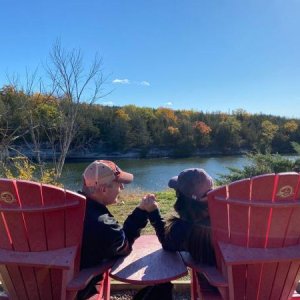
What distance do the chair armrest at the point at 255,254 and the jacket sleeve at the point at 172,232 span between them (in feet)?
0.94

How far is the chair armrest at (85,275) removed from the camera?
1.80 m

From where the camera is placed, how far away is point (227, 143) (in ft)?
186

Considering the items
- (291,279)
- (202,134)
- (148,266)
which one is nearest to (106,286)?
(148,266)

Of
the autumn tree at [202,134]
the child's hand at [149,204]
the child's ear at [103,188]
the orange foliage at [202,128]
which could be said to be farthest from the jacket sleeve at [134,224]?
the orange foliage at [202,128]

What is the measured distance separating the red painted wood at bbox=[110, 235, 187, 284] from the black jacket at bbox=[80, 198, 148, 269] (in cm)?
9

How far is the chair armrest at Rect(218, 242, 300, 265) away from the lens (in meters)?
1.77

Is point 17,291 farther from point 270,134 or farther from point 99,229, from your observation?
point 270,134

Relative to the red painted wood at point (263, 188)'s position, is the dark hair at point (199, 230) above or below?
below

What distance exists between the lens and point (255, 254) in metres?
1.81

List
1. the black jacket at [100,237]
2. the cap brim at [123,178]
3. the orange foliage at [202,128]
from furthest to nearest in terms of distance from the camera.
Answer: the orange foliage at [202,128]
the cap brim at [123,178]
the black jacket at [100,237]

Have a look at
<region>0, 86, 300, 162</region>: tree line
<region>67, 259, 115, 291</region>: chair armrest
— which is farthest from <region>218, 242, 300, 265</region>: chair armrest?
<region>0, 86, 300, 162</region>: tree line

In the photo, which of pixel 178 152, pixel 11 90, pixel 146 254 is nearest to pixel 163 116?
pixel 178 152

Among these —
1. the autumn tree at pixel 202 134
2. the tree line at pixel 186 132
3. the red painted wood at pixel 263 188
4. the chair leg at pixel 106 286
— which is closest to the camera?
the red painted wood at pixel 263 188

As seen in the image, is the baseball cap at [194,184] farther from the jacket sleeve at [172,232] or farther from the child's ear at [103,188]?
the child's ear at [103,188]
